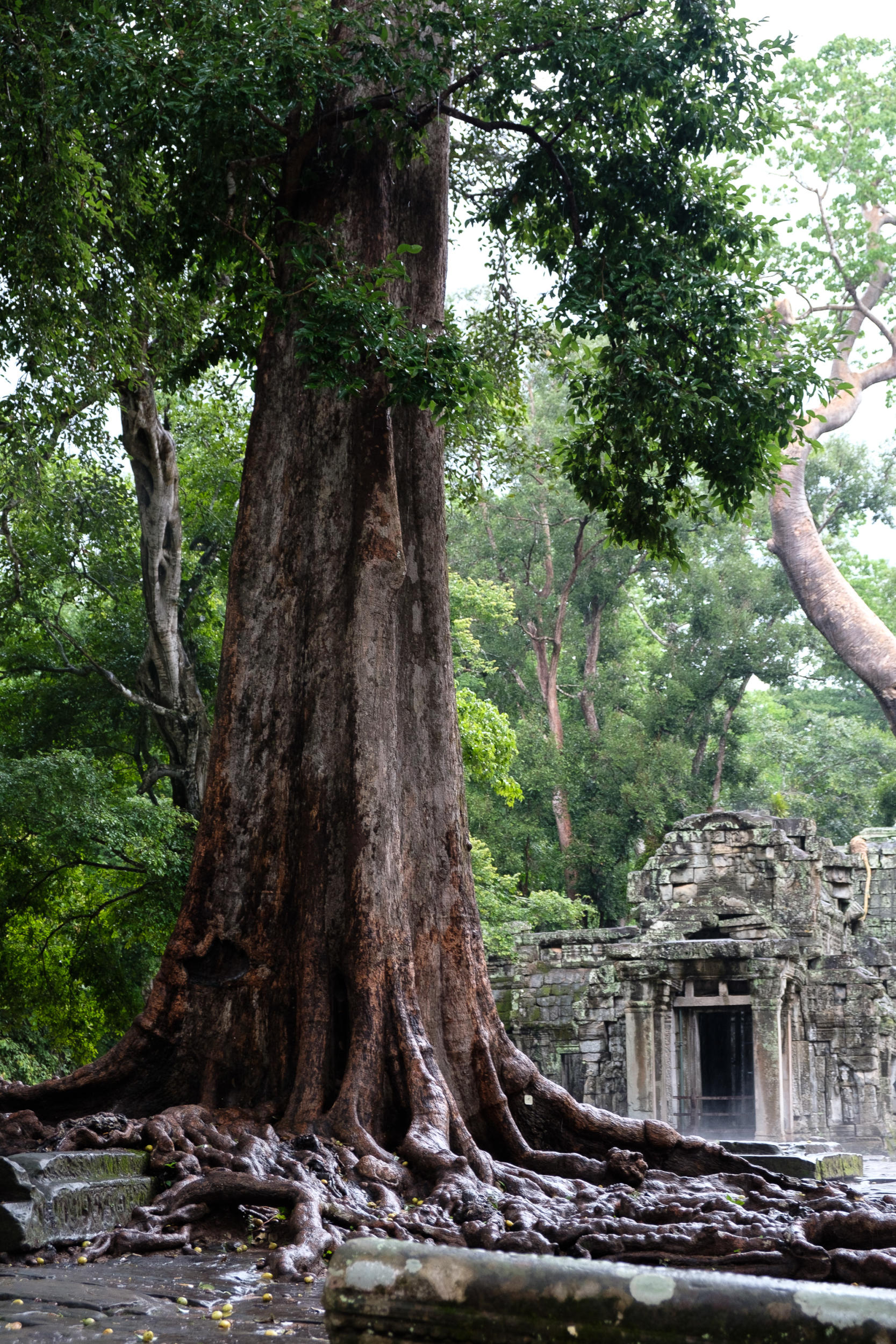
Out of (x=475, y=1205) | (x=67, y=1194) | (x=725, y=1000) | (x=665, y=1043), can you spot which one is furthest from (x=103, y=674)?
(x=475, y=1205)

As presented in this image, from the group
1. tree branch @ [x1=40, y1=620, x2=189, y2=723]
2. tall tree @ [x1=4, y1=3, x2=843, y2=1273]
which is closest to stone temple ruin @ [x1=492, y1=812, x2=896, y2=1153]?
tree branch @ [x1=40, y1=620, x2=189, y2=723]

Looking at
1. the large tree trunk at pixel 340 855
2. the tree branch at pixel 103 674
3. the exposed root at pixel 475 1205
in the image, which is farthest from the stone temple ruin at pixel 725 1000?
the exposed root at pixel 475 1205

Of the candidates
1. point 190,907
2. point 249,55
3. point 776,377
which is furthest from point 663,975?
point 249,55

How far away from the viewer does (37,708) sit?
51.2 feet

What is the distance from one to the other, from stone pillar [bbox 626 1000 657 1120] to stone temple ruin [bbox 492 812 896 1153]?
0.05 feet

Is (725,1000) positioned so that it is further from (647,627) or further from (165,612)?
(647,627)

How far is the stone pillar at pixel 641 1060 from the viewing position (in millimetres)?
16750

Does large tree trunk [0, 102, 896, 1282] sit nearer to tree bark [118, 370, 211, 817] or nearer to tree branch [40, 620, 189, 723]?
tree bark [118, 370, 211, 817]

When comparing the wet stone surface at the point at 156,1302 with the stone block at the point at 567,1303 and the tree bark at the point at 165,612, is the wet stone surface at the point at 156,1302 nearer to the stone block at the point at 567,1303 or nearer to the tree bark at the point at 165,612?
the stone block at the point at 567,1303

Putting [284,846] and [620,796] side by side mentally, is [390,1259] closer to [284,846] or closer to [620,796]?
[284,846]

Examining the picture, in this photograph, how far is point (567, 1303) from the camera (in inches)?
63.9

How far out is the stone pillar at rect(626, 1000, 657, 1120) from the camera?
55.0 feet

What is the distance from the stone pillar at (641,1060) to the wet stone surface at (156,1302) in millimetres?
13644

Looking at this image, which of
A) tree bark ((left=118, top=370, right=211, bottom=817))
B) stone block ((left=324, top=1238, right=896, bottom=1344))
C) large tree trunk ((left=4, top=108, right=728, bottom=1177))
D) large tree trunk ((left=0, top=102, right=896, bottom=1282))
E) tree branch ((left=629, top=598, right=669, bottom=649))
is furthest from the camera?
tree branch ((left=629, top=598, right=669, bottom=649))
